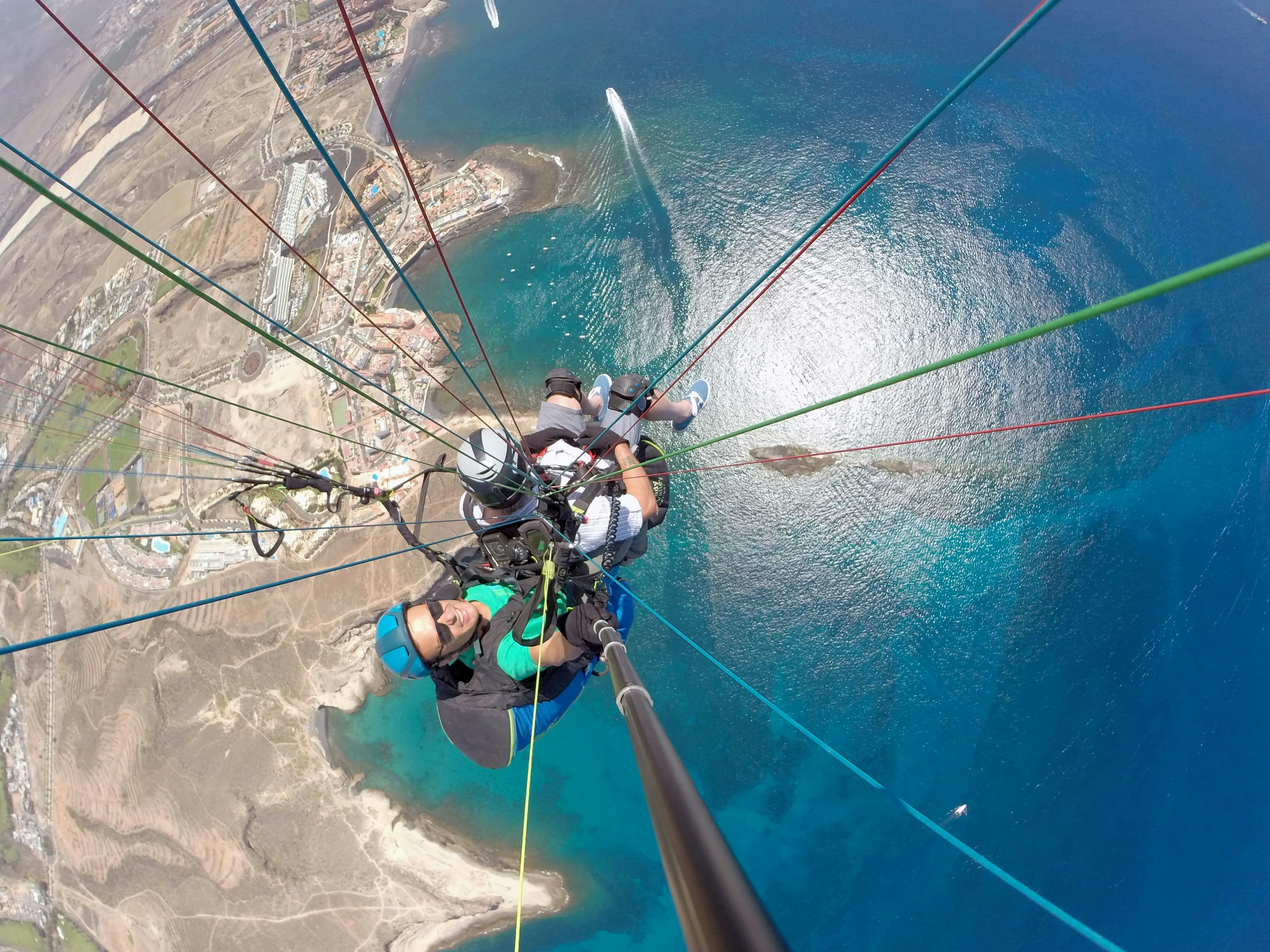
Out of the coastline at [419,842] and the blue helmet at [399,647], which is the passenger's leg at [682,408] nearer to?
the blue helmet at [399,647]

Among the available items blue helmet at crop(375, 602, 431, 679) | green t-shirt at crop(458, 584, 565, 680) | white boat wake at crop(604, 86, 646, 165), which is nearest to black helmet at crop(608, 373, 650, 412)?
green t-shirt at crop(458, 584, 565, 680)

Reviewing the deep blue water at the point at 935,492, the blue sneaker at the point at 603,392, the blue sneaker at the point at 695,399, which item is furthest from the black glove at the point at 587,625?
the deep blue water at the point at 935,492

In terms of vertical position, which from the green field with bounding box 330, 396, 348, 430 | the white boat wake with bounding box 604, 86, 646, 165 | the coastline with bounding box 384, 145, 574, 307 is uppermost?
the white boat wake with bounding box 604, 86, 646, 165

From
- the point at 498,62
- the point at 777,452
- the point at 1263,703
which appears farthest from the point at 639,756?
the point at 498,62

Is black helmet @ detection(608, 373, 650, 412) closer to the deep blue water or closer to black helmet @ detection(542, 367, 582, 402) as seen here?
black helmet @ detection(542, 367, 582, 402)

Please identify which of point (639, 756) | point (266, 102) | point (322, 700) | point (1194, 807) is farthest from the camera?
point (266, 102)

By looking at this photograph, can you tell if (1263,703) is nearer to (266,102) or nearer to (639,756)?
(639,756)

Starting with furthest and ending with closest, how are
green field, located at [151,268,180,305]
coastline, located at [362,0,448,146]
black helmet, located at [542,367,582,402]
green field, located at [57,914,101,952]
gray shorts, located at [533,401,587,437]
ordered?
coastline, located at [362,0,448,146]
green field, located at [151,268,180,305]
green field, located at [57,914,101,952]
black helmet, located at [542,367,582,402]
gray shorts, located at [533,401,587,437]
